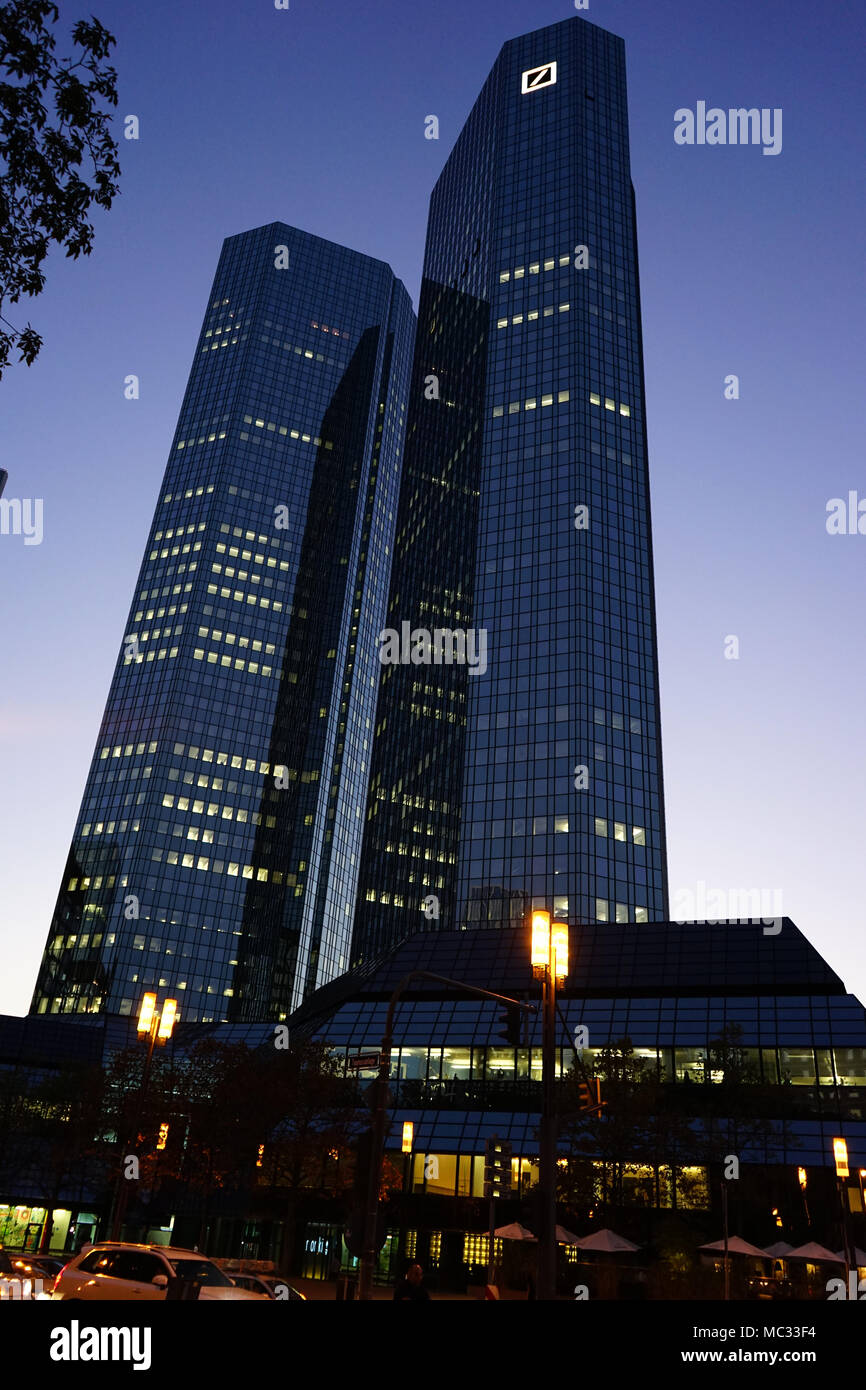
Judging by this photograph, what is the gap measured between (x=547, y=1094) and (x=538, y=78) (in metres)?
198

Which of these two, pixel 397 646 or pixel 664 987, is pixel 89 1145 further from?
pixel 397 646

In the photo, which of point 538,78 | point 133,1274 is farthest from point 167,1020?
point 538,78

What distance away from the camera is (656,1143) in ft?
163

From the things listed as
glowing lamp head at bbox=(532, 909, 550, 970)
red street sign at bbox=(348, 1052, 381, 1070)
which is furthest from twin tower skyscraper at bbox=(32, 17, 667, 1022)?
glowing lamp head at bbox=(532, 909, 550, 970)

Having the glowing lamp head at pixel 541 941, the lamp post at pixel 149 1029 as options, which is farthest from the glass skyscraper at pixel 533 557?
the glowing lamp head at pixel 541 941

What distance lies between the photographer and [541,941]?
2384 centimetres

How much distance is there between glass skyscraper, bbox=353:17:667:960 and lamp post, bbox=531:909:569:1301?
10029 centimetres

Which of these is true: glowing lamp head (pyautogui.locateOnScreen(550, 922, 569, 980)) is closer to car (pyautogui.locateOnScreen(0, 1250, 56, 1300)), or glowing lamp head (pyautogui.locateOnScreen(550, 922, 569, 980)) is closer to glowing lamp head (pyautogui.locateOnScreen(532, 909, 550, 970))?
glowing lamp head (pyautogui.locateOnScreen(532, 909, 550, 970))

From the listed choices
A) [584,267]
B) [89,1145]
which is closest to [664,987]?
[89,1145]

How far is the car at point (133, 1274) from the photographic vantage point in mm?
20281

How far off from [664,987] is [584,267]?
12482 cm

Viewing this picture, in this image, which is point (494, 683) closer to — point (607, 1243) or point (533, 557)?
point (533, 557)

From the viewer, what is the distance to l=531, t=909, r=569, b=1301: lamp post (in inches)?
803

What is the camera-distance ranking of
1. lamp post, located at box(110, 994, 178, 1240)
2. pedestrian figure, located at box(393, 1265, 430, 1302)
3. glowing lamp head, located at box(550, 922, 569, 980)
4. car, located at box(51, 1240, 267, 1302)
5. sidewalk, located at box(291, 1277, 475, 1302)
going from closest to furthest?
pedestrian figure, located at box(393, 1265, 430, 1302), car, located at box(51, 1240, 267, 1302), glowing lamp head, located at box(550, 922, 569, 980), lamp post, located at box(110, 994, 178, 1240), sidewalk, located at box(291, 1277, 475, 1302)
